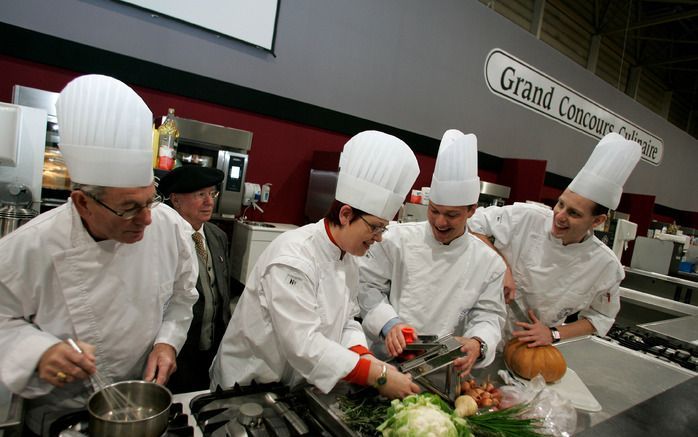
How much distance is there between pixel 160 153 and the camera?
3080 mm

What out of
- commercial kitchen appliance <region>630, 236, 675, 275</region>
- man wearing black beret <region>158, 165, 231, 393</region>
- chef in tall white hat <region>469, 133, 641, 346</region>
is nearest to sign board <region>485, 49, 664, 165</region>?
commercial kitchen appliance <region>630, 236, 675, 275</region>

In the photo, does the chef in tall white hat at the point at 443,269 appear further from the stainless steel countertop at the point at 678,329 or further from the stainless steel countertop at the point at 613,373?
the stainless steel countertop at the point at 678,329

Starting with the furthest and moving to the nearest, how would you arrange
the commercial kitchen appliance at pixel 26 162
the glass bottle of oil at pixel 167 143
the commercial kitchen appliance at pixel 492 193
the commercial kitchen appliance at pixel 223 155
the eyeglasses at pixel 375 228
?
the commercial kitchen appliance at pixel 492 193 → the commercial kitchen appliance at pixel 223 155 → the glass bottle of oil at pixel 167 143 → the commercial kitchen appliance at pixel 26 162 → the eyeglasses at pixel 375 228

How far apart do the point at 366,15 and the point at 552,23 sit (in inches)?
197

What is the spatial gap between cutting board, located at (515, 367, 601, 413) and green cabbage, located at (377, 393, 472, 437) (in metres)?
0.66

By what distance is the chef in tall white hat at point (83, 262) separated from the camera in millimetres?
1028

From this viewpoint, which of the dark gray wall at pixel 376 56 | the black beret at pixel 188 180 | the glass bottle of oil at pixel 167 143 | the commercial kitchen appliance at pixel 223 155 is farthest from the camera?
the commercial kitchen appliance at pixel 223 155

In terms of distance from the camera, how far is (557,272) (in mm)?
2197

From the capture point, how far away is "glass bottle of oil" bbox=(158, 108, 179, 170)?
3.08m

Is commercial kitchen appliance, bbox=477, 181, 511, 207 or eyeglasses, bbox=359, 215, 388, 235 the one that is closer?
eyeglasses, bbox=359, 215, 388, 235

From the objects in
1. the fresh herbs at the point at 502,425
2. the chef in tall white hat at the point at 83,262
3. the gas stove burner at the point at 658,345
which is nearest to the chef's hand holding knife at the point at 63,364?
the chef in tall white hat at the point at 83,262

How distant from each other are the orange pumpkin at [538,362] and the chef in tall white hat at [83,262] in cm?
136

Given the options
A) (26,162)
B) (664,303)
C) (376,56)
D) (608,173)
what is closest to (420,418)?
(608,173)

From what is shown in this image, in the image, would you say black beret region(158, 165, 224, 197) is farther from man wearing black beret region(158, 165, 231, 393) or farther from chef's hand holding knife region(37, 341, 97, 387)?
chef's hand holding knife region(37, 341, 97, 387)
